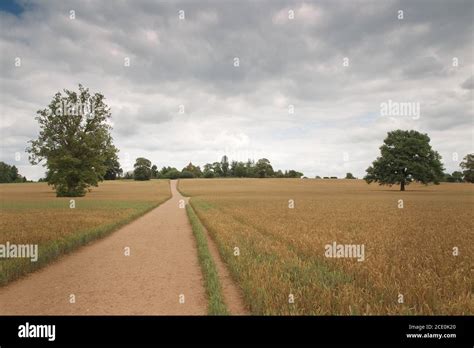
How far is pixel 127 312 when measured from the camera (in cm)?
661

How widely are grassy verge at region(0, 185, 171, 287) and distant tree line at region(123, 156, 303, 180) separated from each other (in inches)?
5558

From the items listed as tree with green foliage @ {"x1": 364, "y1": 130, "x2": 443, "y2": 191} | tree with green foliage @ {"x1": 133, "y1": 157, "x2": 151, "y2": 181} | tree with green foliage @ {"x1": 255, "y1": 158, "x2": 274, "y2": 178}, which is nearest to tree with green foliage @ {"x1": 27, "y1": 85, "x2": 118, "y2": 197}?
tree with green foliage @ {"x1": 364, "y1": 130, "x2": 443, "y2": 191}

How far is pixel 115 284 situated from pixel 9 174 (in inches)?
6683

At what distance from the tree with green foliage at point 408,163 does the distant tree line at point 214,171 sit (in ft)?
311

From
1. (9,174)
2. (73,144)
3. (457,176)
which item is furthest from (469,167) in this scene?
(9,174)

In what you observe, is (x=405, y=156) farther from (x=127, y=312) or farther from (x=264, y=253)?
(x=127, y=312)

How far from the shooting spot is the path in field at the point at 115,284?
22.7 feet

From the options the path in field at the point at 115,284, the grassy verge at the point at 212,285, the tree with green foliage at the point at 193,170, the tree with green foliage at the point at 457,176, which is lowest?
the path in field at the point at 115,284

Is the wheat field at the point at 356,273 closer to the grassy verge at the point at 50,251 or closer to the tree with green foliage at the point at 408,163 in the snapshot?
the grassy verge at the point at 50,251

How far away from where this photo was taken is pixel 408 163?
227 feet

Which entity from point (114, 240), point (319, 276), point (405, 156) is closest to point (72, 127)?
point (114, 240)

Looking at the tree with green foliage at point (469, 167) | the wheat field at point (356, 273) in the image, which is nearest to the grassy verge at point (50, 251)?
the wheat field at point (356, 273)

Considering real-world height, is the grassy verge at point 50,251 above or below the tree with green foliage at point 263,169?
below

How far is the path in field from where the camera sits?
691 centimetres
